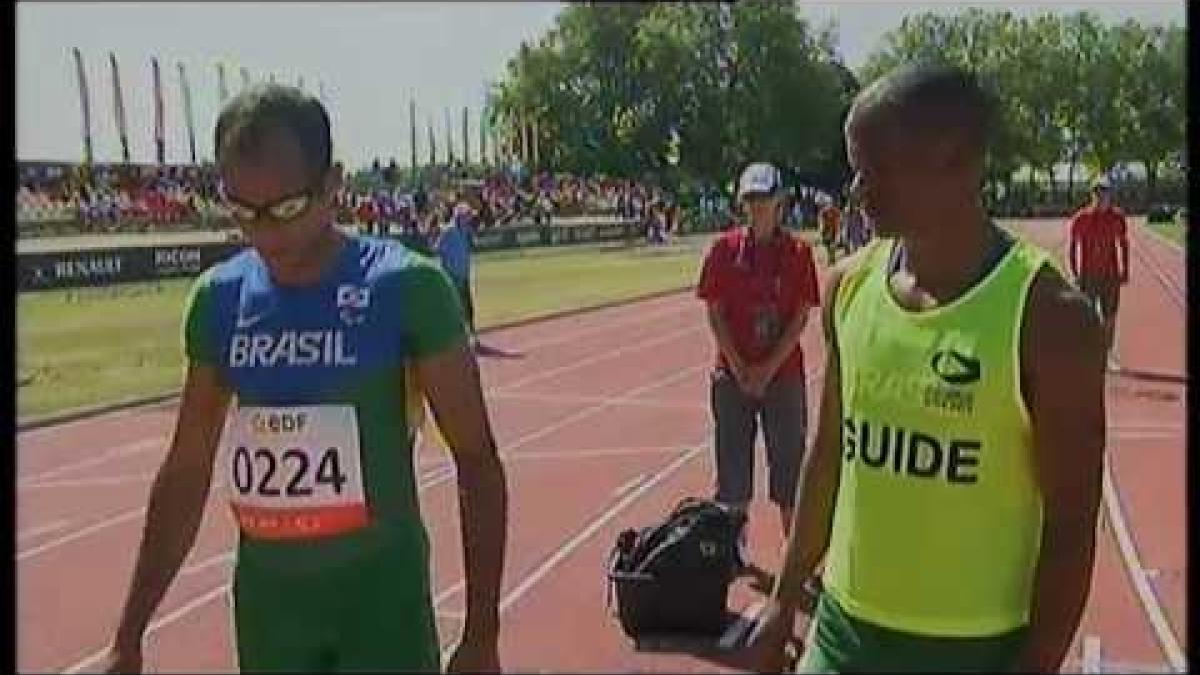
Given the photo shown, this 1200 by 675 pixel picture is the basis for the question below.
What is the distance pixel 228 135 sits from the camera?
8.68 feet

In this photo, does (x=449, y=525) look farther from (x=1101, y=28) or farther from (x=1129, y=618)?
(x=1101, y=28)

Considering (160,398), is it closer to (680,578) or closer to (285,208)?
(680,578)

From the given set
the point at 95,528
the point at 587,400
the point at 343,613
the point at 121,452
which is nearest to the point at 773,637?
the point at 343,613

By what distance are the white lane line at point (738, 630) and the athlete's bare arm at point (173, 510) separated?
7.86 ft

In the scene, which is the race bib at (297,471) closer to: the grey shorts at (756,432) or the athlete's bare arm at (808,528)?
the athlete's bare arm at (808,528)

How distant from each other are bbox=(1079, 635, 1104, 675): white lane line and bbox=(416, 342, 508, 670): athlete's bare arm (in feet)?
9.08

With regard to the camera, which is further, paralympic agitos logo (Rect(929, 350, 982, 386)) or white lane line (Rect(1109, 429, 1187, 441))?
white lane line (Rect(1109, 429, 1187, 441))

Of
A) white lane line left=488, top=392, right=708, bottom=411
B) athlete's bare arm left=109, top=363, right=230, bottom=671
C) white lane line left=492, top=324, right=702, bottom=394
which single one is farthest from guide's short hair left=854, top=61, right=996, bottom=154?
white lane line left=488, top=392, right=708, bottom=411

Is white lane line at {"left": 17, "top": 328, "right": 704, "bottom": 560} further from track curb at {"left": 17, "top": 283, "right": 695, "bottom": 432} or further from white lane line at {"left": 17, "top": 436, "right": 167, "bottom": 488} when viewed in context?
track curb at {"left": 17, "top": 283, "right": 695, "bottom": 432}

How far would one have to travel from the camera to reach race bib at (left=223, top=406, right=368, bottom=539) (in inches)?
103

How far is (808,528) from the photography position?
2.72 meters

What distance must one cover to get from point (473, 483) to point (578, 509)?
183 inches

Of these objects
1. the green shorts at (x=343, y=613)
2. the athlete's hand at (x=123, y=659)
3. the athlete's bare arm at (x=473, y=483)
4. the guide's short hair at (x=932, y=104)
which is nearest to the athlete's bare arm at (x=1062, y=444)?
the guide's short hair at (x=932, y=104)

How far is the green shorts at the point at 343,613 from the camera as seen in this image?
8.48 ft
